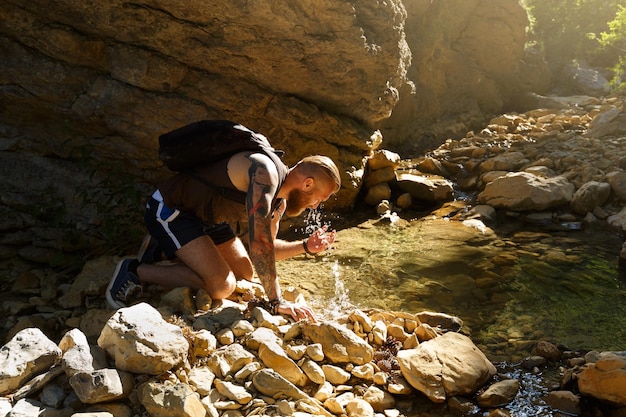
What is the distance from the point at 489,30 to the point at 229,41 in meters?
9.34

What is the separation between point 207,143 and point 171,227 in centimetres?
62

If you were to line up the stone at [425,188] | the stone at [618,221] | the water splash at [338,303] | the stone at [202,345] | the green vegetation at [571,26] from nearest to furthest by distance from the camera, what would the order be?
the stone at [202,345]
the water splash at [338,303]
the stone at [618,221]
the stone at [425,188]
the green vegetation at [571,26]

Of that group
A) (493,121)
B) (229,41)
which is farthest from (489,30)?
(229,41)

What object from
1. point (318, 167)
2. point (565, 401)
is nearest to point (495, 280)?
point (565, 401)

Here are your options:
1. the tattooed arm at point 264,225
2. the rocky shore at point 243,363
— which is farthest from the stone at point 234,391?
the tattooed arm at point 264,225

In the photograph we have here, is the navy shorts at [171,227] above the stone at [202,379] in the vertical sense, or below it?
above

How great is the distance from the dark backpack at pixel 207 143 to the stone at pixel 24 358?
55.9 inches

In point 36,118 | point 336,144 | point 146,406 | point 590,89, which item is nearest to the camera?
point 146,406

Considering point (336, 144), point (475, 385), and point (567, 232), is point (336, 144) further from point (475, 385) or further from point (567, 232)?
point (475, 385)

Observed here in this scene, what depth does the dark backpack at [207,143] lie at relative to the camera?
328cm

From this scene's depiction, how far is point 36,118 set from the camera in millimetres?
4820

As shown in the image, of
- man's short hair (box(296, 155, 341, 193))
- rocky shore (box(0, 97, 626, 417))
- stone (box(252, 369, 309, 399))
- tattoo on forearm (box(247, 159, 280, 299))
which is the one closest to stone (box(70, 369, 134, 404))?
rocky shore (box(0, 97, 626, 417))

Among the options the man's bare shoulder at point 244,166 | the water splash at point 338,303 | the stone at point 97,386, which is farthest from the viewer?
the water splash at point 338,303

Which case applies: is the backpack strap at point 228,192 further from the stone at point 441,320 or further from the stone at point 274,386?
the stone at point 441,320
